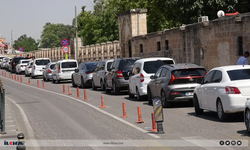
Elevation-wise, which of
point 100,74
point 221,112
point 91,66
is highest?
point 91,66

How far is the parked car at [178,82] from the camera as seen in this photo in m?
17.9

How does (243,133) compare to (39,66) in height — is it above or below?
below

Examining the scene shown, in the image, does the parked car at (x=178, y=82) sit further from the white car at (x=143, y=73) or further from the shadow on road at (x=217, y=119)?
the white car at (x=143, y=73)

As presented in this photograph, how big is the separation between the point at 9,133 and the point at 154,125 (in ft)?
11.9

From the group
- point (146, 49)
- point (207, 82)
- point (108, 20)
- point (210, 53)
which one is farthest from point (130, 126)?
point (108, 20)

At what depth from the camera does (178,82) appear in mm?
18109

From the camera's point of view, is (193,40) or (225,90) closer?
(225,90)

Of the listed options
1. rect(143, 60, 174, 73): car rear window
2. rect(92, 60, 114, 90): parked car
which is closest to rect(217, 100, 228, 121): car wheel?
rect(143, 60, 174, 73): car rear window

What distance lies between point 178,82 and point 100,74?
11625 millimetres

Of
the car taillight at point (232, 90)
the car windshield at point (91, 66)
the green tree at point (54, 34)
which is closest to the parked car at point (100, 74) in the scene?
the car windshield at point (91, 66)

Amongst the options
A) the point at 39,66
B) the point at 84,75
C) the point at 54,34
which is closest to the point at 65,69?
the point at 84,75

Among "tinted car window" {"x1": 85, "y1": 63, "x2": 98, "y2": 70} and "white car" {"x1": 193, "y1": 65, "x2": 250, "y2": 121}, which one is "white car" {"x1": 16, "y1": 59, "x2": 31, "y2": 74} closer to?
"tinted car window" {"x1": 85, "y1": 63, "x2": 98, "y2": 70}

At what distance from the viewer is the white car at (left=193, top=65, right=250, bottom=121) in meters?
13.5

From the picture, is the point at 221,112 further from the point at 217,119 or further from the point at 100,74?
the point at 100,74
